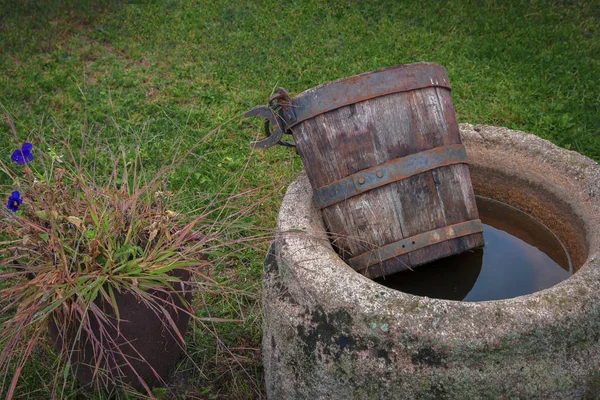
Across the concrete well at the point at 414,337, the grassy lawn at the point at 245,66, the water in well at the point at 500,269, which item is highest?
the grassy lawn at the point at 245,66

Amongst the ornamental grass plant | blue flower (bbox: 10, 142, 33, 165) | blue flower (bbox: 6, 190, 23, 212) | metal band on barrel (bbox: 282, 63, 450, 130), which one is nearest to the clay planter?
the ornamental grass plant

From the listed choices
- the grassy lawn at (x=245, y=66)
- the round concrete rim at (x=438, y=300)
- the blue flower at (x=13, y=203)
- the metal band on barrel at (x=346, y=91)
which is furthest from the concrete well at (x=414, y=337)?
the grassy lawn at (x=245, y=66)

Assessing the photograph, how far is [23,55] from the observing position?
19.8 feet

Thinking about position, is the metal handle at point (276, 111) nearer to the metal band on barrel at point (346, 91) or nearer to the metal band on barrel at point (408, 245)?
the metal band on barrel at point (346, 91)

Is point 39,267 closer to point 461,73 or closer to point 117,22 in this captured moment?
point 461,73

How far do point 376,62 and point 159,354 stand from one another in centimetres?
366

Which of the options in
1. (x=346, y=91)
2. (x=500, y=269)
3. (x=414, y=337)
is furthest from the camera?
(x=500, y=269)

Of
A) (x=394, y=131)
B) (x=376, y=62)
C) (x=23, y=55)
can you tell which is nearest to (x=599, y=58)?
(x=376, y=62)

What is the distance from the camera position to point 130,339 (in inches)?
104

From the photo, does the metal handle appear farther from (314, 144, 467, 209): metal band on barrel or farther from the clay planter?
the clay planter

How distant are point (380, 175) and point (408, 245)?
303 mm

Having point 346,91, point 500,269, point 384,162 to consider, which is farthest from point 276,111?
point 500,269

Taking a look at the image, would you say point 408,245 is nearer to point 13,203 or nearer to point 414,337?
point 414,337

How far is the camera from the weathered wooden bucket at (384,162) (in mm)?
2312
